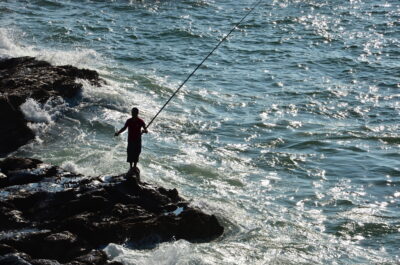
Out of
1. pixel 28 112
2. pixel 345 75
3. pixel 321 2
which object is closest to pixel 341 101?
pixel 345 75

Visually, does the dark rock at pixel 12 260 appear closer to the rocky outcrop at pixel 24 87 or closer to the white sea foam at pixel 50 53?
the rocky outcrop at pixel 24 87

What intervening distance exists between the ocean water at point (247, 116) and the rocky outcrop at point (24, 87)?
12.1 inches

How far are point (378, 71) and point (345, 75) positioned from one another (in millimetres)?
1232

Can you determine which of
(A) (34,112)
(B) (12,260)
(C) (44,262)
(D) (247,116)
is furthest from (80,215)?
(D) (247,116)

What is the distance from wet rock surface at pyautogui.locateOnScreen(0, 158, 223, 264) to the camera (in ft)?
26.8

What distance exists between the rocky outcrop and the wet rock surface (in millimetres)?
3018

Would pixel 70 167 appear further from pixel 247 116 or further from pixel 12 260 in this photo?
pixel 247 116

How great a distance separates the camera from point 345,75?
810 inches

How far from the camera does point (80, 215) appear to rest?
29.3ft

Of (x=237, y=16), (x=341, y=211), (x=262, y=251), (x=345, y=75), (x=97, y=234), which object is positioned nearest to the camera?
(x=97, y=234)

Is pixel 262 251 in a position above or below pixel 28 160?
below

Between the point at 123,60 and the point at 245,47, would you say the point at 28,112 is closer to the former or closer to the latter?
the point at 123,60

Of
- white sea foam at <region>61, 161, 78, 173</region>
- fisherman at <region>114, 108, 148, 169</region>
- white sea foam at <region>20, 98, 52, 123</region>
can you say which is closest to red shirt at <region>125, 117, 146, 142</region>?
fisherman at <region>114, 108, 148, 169</region>

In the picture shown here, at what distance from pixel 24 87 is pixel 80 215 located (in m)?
6.50
